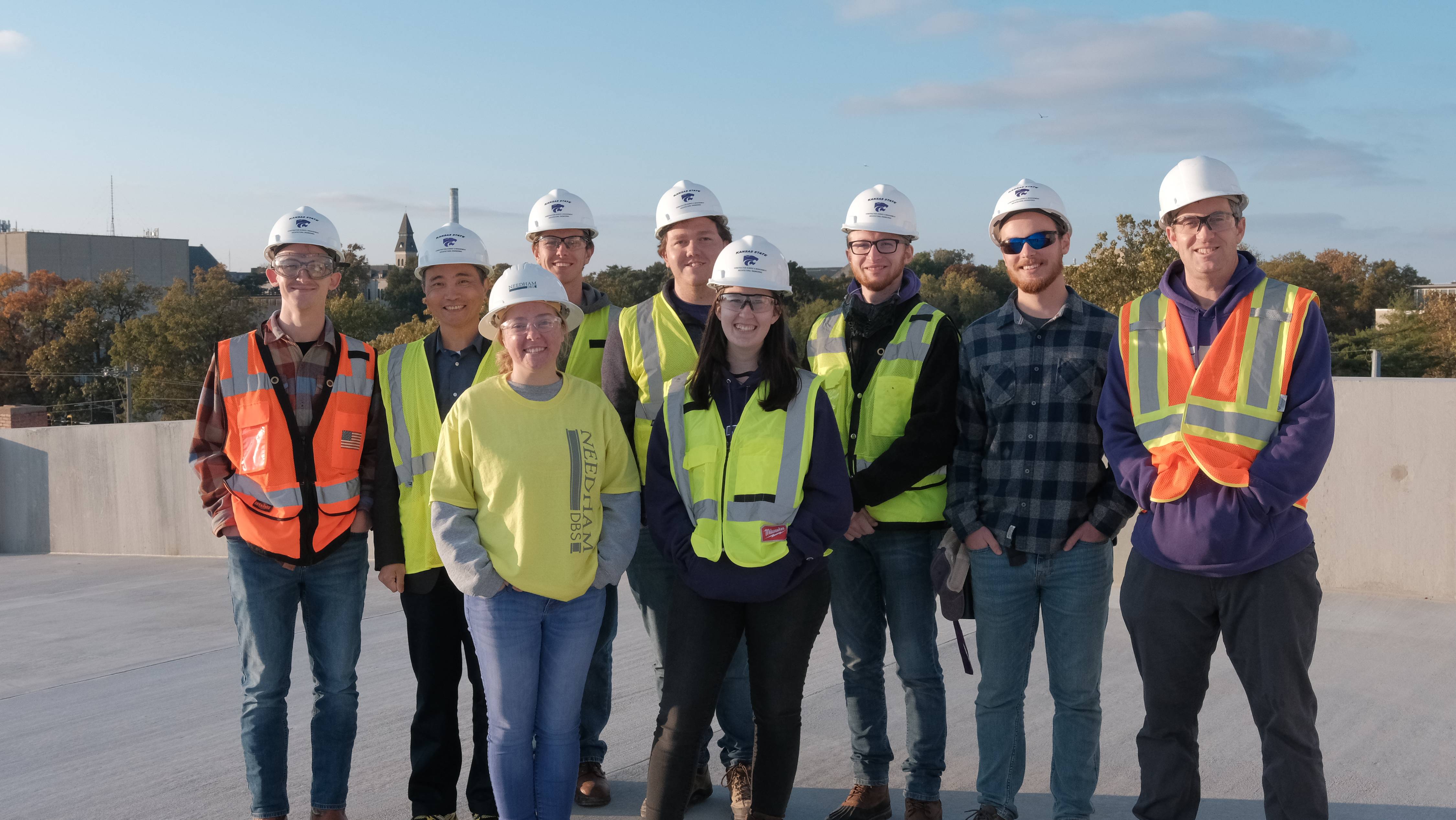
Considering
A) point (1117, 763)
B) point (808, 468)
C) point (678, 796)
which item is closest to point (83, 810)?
point (678, 796)

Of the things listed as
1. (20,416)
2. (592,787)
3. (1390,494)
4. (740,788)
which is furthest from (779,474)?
(20,416)

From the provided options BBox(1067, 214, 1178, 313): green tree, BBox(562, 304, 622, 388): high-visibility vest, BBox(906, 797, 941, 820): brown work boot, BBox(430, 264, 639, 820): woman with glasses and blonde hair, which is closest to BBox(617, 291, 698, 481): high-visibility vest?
BBox(562, 304, 622, 388): high-visibility vest

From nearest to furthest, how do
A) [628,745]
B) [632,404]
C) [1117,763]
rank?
1. [632,404]
2. [1117,763]
3. [628,745]

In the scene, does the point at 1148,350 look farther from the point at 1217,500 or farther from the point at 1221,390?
the point at 1217,500

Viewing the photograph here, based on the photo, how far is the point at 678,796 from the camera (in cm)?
306

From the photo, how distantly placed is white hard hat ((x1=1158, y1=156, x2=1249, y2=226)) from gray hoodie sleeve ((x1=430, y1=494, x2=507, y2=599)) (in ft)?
6.98

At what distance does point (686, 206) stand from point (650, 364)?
1.87 feet

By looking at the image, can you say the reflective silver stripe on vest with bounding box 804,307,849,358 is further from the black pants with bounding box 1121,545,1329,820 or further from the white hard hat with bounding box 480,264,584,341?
the black pants with bounding box 1121,545,1329,820

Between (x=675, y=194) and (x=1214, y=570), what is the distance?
2054 millimetres

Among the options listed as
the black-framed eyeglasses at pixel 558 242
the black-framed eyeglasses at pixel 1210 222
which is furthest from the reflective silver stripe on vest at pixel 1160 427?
the black-framed eyeglasses at pixel 558 242

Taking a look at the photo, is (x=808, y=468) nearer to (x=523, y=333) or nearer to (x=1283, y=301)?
(x=523, y=333)

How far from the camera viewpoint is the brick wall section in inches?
667

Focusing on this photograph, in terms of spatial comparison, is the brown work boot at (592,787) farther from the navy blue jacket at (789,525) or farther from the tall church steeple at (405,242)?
the tall church steeple at (405,242)

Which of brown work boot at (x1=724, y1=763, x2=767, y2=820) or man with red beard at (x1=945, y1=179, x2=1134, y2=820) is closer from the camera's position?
man with red beard at (x1=945, y1=179, x2=1134, y2=820)
